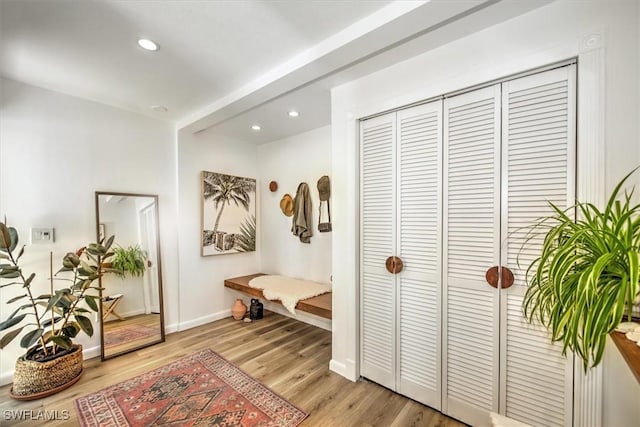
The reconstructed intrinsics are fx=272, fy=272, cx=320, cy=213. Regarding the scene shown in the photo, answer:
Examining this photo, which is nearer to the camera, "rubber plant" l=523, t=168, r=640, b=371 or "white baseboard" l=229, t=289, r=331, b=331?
"rubber plant" l=523, t=168, r=640, b=371

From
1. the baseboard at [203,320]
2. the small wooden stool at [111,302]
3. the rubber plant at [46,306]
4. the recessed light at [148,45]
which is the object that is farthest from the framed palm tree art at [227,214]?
the recessed light at [148,45]

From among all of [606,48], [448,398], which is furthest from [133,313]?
[606,48]

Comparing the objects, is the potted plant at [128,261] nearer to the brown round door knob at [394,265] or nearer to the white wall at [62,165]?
the white wall at [62,165]

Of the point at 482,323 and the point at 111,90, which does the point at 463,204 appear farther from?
the point at 111,90

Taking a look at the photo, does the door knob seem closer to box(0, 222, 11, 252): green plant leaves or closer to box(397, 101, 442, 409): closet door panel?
box(397, 101, 442, 409): closet door panel

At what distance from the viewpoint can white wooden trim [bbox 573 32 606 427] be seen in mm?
1281

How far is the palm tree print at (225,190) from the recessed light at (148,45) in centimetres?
175

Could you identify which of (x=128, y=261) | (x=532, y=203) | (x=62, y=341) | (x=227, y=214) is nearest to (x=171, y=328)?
(x=128, y=261)

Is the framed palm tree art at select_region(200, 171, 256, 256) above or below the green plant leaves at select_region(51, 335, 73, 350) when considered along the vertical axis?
above

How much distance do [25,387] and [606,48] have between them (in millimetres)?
4125

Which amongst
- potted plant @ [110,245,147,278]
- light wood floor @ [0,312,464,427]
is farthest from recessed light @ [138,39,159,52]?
light wood floor @ [0,312,464,427]

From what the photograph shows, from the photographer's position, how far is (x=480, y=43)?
1.61 metres

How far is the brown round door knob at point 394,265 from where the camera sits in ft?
6.52

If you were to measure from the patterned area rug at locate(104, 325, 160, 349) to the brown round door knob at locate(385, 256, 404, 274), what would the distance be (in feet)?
8.70
